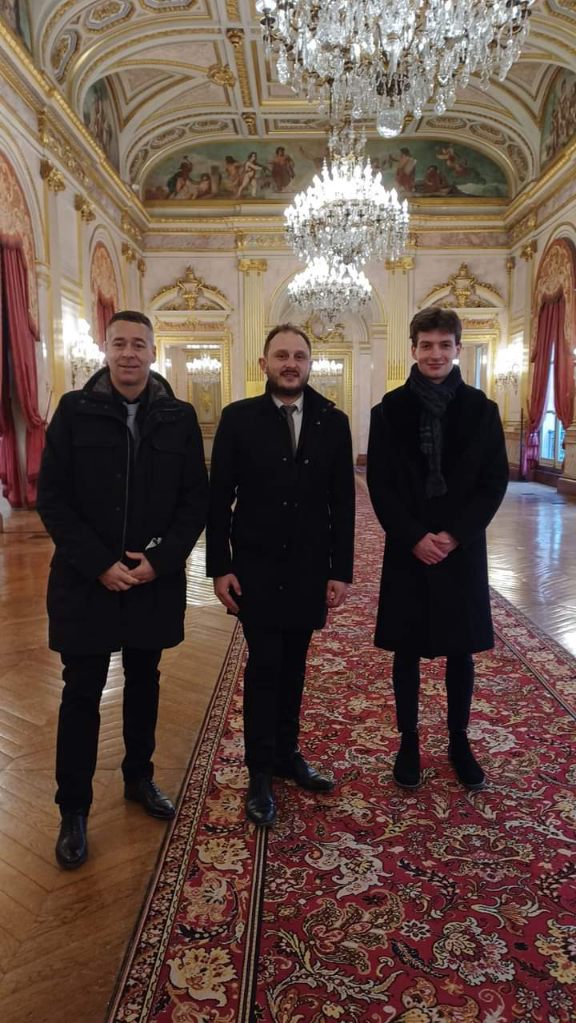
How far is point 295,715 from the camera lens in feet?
8.62

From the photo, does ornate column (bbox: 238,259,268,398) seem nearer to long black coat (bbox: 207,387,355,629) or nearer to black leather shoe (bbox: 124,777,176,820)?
long black coat (bbox: 207,387,355,629)

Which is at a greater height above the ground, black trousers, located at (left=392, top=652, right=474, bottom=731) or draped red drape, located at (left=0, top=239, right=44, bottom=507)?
draped red drape, located at (left=0, top=239, right=44, bottom=507)

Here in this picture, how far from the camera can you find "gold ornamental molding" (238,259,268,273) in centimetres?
1595

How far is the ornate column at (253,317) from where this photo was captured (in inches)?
630

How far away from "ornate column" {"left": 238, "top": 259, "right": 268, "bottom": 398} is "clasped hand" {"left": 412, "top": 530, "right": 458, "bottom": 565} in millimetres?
13885

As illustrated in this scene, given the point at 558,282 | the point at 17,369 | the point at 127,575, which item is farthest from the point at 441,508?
the point at 558,282

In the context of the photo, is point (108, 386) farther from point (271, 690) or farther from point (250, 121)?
point (250, 121)

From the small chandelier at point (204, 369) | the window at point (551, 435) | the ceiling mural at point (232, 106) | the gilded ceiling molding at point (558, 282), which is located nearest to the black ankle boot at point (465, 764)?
the ceiling mural at point (232, 106)

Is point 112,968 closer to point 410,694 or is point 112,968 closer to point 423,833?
point 423,833

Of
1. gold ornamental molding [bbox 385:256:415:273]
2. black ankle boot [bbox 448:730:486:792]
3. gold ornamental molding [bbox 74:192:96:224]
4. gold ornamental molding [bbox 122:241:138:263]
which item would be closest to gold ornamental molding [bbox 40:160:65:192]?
gold ornamental molding [bbox 74:192:96:224]

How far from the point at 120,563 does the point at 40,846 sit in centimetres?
103

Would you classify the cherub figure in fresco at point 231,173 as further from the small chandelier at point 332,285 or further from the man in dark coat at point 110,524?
the man in dark coat at point 110,524

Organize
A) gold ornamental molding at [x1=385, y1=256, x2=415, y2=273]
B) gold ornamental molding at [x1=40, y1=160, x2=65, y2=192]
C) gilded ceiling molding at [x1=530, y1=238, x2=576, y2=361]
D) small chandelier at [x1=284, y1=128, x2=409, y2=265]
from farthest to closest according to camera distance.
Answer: gold ornamental molding at [x1=385, y1=256, x2=415, y2=273] → gilded ceiling molding at [x1=530, y1=238, x2=576, y2=361] → small chandelier at [x1=284, y1=128, x2=409, y2=265] → gold ornamental molding at [x1=40, y1=160, x2=65, y2=192]

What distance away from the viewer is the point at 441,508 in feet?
8.13
